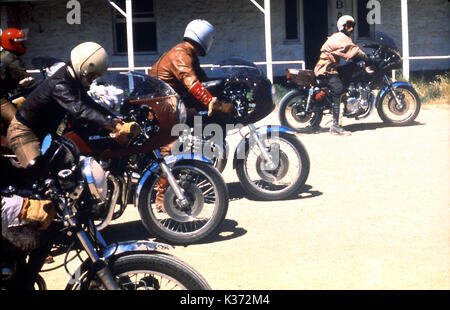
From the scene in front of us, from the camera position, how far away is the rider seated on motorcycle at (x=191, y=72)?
6.79 m

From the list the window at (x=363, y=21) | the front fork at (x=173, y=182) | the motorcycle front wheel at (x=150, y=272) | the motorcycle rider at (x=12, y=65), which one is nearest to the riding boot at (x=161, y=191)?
the front fork at (x=173, y=182)

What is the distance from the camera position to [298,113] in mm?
11984

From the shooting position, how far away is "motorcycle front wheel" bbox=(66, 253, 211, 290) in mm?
3557

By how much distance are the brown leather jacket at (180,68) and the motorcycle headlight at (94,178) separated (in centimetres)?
322

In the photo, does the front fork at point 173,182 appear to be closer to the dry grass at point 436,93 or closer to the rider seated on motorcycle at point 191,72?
the rider seated on motorcycle at point 191,72

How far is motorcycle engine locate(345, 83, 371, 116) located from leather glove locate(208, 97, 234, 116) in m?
5.38

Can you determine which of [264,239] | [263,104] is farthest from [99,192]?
[263,104]

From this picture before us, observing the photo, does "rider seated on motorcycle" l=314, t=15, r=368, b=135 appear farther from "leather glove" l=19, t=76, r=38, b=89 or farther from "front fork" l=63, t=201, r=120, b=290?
"front fork" l=63, t=201, r=120, b=290

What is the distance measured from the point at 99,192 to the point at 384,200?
14.3 ft

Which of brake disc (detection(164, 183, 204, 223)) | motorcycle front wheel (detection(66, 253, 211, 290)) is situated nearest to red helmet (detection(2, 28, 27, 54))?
brake disc (detection(164, 183, 204, 223))

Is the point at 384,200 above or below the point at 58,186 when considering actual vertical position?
below
